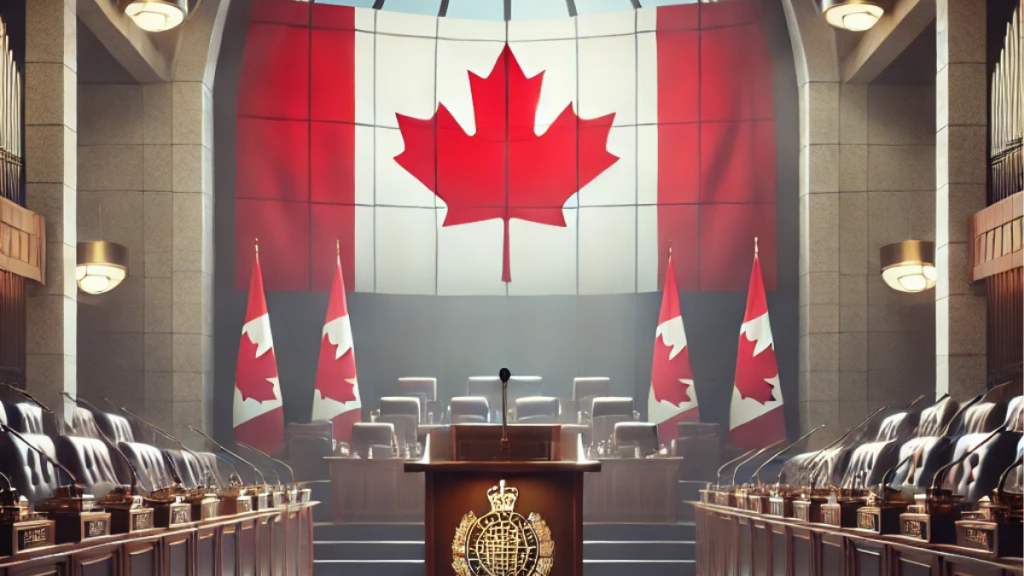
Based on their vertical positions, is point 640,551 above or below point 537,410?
below

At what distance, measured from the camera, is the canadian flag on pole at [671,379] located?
12414mm

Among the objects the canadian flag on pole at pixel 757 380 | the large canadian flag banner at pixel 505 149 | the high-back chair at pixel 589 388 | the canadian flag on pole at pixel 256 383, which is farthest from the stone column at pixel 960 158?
the canadian flag on pole at pixel 256 383

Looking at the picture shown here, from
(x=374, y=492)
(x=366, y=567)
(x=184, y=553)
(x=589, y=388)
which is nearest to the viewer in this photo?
(x=184, y=553)

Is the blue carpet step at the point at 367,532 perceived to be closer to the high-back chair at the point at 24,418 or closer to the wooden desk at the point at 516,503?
the high-back chair at the point at 24,418

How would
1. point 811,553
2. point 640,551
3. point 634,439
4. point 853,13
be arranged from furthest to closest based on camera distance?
point 634,439, point 853,13, point 640,551, point 811,553

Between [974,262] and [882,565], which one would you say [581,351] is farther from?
[882,565]

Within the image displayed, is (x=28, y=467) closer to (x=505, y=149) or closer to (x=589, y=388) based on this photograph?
(x=589, y=388)

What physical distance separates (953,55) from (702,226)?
4029 mm

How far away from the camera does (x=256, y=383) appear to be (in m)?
12.4

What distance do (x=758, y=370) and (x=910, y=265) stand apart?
74.5 inches

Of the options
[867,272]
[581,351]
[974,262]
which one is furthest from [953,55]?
[581,351]

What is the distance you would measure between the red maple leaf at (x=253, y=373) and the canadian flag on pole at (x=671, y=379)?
3.79 meters

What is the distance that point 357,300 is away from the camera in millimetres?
13266

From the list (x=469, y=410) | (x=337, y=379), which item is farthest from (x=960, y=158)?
(x=337, y=379)
